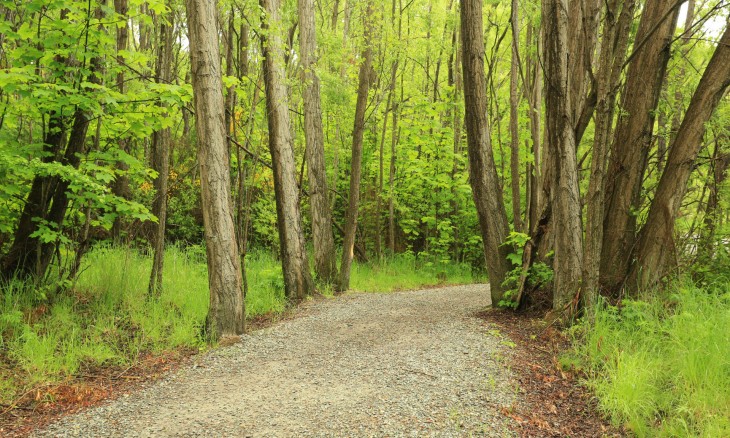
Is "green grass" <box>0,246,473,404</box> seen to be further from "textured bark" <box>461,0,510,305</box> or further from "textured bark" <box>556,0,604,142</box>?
"textured bark" <box>556,0,604,142</box>

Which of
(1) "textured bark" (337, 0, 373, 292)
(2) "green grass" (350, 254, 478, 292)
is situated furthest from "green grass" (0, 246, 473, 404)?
(2) "green grass" (350, 254, 478, 292)

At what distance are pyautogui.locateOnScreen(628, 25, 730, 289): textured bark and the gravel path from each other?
215 cm

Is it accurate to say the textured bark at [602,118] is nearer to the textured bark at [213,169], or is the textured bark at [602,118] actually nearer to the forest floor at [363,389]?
the forest floor at [363,389]

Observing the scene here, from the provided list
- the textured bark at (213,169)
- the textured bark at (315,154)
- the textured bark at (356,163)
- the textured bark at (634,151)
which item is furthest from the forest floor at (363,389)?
the textured bark at (356,163)

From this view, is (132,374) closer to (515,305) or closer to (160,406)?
(160,406)

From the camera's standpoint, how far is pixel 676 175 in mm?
5410

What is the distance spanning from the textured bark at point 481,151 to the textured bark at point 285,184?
3.12m

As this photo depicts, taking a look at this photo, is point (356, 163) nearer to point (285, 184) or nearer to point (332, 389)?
point (285, 184)

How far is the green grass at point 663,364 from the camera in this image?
10.9 feet

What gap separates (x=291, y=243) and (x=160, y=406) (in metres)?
4.35

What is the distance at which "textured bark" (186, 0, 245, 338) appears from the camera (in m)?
5.27

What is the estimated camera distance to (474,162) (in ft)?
22.1

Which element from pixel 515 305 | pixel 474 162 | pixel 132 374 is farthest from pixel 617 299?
pixel 132 374

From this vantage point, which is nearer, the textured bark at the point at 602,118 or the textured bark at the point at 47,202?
the textured bark at the point at 602,118
